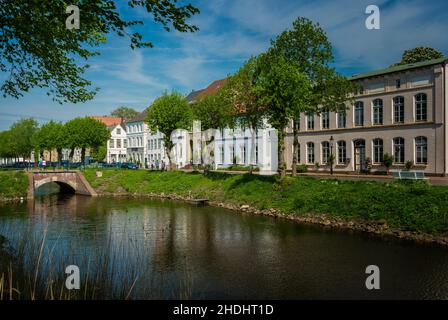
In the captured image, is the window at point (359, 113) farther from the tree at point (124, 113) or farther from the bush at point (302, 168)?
the tree at point (124, 113)

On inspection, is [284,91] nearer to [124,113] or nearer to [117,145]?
[117,145]

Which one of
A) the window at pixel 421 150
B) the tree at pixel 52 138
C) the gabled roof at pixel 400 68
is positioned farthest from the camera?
the tree at pixel 52 138

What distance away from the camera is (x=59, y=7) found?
10.0 m

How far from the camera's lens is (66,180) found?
45750mm

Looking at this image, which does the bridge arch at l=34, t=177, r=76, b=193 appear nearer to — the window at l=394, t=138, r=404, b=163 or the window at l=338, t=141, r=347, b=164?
the window at l=338, t=141, r=347, b=164

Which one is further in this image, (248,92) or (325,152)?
(325,152)

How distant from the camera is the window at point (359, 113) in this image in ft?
135

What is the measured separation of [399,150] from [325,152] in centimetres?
924

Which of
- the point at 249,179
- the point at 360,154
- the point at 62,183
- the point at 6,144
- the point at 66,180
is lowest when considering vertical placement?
the point at 62,183

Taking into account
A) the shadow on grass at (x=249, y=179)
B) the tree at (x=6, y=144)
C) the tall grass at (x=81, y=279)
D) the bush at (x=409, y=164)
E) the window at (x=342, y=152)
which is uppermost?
the tree at (x=6, y=144)

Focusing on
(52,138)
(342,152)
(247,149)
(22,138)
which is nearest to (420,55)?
(342,152)

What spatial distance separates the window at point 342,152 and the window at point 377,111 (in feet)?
15.1

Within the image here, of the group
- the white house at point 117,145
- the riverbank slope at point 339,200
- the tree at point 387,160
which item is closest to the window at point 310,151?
the tree at point 387,160
